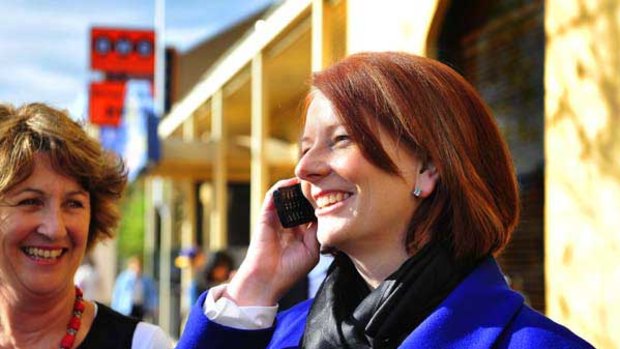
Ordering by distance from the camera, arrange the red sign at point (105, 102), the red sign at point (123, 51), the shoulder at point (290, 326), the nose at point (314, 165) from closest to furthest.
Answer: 1. the nose at point (314, 165)
2. the shoulder at point (290, 326)
3. the red sign at point (105, 102)
4. the red sign at point (123, 51)

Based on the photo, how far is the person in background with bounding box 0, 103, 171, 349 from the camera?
282 centimetres

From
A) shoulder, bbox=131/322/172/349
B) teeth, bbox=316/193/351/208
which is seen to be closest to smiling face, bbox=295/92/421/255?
teeth, bbox=316/193/351/208

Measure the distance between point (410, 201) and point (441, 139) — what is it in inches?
5.9

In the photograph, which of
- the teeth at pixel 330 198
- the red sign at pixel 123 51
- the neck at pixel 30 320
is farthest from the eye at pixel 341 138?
the red sign at pixel 123 51

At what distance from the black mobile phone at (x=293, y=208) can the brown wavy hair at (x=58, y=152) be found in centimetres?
68

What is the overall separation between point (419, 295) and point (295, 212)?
534mm

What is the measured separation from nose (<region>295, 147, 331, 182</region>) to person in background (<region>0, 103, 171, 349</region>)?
2.68 ft

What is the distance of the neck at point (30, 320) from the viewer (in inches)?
113

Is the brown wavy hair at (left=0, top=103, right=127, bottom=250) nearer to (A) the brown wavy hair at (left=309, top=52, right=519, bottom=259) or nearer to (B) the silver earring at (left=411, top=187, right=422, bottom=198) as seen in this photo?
(A) the brown wavy hair at (left=309, top=52, right=519, bottom=259)

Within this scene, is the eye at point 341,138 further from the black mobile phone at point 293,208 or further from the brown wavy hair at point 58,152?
the brown wavy hair at point 58,152

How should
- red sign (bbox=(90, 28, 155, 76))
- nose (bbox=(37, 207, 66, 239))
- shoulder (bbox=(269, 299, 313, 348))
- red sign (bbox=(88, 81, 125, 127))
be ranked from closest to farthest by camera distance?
shoulder (bbox=(269, 299, 313, 348)) → nose (bbox=(37, 207, 66, 239)) → red sign (bbox=(88, 81, 125, 127)) → red sign (bbox=(90, 28, 155, 76))

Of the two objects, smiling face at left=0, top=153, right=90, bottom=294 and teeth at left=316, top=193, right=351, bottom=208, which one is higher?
teeth at left=316, top=193, right=351, bottom=208

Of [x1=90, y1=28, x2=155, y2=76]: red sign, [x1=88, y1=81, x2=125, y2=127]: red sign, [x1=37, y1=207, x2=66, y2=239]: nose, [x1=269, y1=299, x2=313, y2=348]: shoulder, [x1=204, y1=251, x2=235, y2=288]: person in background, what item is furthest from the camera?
[x1=90, y1=28, x2=155, y2=76]: red sign

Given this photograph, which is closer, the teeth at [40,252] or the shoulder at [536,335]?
the shoulder at [536,335]
